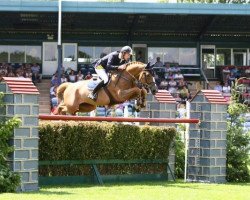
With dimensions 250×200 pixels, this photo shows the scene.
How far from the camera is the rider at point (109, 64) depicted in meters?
15.7

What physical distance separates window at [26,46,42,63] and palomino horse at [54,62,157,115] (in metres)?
22.0

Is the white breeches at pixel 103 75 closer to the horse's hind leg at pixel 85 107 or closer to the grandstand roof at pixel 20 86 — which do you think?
the horse's hind leg at pixel 85 107

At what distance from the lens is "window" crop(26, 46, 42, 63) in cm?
4062

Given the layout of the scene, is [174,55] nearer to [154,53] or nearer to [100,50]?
[154,53]

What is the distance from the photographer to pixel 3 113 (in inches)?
439

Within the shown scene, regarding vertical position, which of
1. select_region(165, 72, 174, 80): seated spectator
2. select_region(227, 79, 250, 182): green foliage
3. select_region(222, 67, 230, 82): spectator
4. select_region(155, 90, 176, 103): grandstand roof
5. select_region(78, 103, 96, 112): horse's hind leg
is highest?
select_region(222, 67, 230, 82): spectator

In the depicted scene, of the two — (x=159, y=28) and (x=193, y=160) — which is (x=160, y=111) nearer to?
(x=193, y=160)

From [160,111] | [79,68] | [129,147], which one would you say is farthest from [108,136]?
[79,68]

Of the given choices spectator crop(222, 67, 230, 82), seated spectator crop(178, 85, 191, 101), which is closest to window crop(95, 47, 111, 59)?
spectator crop(222, 67, 230, 82)

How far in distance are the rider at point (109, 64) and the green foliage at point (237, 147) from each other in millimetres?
2521

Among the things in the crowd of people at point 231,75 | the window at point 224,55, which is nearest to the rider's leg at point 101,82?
the crowd of people at point 231,75

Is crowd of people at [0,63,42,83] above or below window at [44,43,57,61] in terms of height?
below

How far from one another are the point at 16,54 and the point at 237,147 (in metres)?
26.4

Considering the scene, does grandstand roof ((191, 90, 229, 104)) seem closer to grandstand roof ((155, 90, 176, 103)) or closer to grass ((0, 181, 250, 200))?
grandstand roof ((155, 90, 176, 103))
